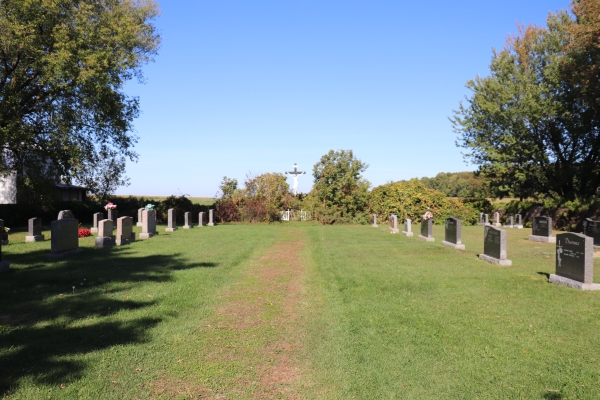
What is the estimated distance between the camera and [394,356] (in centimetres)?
530

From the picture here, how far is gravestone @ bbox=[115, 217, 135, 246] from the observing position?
1727 cm

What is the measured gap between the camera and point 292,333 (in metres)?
6.30

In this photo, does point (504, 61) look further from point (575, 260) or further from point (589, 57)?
point (575, 260)

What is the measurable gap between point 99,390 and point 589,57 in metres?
31.0

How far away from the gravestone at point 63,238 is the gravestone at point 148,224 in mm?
6570

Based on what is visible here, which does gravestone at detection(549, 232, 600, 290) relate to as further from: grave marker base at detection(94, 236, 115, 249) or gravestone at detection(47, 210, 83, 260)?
grave marker base at detection(94, 236, 115, 249)

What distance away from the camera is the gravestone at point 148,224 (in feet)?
68.5

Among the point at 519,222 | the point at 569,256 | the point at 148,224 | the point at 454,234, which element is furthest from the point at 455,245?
A: the point at 519,222

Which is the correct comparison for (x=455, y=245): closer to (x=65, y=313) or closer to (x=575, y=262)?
(x=575, y=262)

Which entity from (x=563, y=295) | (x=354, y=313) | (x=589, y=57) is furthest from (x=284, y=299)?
(x=589, y=57)

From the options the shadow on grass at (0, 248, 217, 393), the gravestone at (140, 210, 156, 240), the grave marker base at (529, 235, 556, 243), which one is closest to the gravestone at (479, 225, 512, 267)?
the shadow on grass at (0, 248, 217, 393)

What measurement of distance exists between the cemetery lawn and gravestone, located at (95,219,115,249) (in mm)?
4159

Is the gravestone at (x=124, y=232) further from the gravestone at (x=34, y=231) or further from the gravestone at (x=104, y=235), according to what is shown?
the gravestone at (x=34, y=231)

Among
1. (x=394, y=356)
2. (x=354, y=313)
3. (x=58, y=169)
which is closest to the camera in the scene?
(x=394, y=356)
